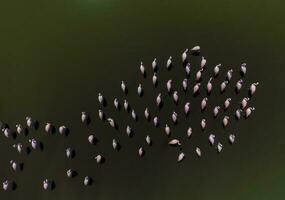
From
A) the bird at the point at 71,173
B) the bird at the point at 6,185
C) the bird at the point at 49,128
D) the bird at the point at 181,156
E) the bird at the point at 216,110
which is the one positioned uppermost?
the bird at the point at 49,128

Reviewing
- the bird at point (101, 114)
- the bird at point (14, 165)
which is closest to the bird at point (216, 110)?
the bird at point (101, 114)

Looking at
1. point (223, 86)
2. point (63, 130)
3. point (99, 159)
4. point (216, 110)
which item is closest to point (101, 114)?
point (63, 130)

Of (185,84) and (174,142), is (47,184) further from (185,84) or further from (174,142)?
(185,84)

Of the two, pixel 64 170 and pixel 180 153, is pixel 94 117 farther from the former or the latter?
pixel 180 153

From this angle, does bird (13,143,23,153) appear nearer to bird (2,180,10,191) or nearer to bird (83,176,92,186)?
bird (2,180,10,191)

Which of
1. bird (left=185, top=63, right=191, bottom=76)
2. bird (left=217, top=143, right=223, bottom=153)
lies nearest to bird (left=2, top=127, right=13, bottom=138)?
bird (left=185, top=63, right=191, bottom=76)

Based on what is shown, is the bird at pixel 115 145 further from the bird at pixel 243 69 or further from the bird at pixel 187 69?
the bird at pixel 243 69

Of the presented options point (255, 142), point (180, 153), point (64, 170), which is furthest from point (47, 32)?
point (255, 142)

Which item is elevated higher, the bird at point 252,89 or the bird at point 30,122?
the bird at point 30,122
